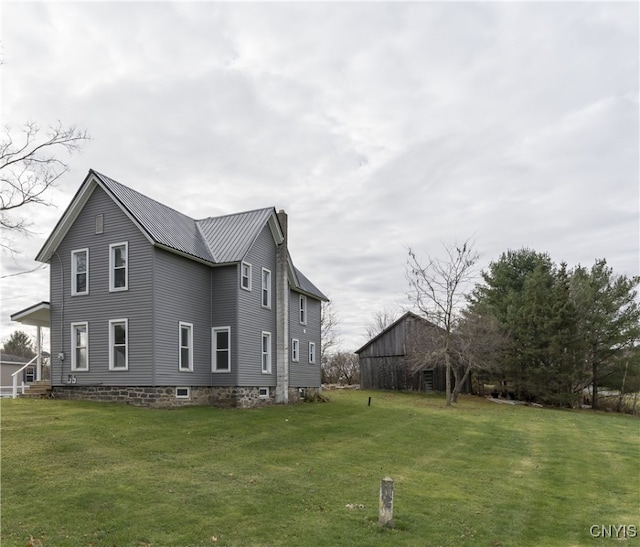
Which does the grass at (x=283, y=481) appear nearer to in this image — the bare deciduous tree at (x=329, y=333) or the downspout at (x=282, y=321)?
the downspout at (x=282, y=321)

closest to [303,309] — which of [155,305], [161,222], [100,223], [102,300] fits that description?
[161,222]

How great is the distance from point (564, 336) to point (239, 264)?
22.1 meters

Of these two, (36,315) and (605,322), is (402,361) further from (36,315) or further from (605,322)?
(36,315)

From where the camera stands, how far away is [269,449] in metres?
13.2

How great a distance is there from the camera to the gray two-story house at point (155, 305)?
62.5 feet

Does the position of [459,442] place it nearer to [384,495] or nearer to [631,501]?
[631,501]

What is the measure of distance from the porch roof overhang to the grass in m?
3.87

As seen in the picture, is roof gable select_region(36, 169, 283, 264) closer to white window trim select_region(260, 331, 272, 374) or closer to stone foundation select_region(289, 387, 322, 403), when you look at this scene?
white window trim select_region(260, 331, 272, 374)

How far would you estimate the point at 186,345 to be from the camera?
2055 cm

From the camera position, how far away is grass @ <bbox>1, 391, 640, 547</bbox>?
25.0 feet

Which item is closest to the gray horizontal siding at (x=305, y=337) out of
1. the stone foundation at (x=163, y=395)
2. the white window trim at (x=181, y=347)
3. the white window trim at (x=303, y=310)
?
the white window trim at (x=303, y=310)

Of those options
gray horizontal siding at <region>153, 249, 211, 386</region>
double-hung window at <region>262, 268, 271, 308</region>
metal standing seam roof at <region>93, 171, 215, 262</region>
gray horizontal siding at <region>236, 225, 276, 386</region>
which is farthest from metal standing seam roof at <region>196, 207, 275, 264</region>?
double-hung window at <region>262, 268, 271, 308</region>

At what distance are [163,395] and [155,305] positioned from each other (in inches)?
125

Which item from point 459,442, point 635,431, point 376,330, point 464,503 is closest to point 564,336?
point 635,431
